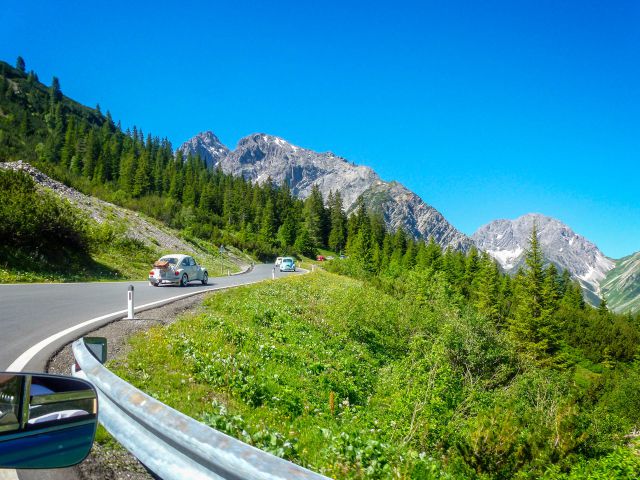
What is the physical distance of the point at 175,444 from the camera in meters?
2.54

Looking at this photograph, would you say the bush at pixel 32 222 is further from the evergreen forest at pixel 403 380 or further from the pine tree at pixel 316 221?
the pine tree at pixel 316 221

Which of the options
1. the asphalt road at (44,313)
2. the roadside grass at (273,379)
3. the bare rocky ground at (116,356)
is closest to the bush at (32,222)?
the asphalt road at (44,313)

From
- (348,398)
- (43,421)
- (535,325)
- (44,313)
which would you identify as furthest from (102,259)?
(535,325)

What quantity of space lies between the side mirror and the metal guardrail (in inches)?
19.5

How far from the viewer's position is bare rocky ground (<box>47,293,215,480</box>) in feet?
10.8

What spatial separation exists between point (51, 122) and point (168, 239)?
12575cm

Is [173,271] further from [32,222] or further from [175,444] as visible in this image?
[175,444]

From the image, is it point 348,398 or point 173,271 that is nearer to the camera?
point 348,398

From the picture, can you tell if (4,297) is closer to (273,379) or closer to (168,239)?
(273,379)

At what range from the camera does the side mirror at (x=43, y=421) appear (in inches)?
68.1

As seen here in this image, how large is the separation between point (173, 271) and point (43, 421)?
2327 cm

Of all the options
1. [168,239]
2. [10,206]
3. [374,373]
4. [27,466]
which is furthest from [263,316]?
[168,239]

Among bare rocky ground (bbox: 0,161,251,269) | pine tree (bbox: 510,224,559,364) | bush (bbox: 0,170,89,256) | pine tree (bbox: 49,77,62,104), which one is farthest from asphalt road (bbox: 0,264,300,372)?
pine tree (bbox: 49,77,62,104)

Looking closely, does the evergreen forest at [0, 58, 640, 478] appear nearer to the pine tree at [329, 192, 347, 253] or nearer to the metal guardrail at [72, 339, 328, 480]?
the metal guardrail at [72, 339, 328, 480]
